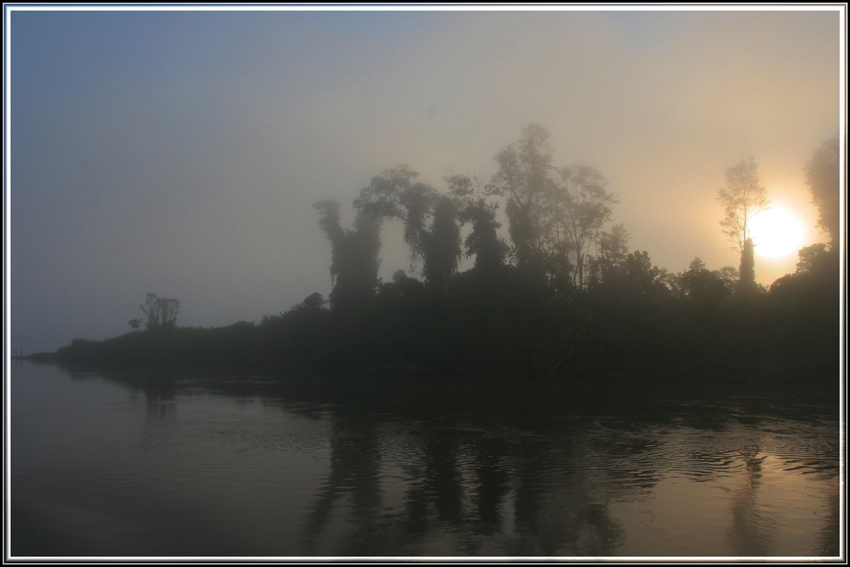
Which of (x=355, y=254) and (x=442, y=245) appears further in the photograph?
(x=355, y=254)

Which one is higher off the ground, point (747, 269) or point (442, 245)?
point (442, 245)

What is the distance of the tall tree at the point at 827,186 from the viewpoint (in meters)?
34.5

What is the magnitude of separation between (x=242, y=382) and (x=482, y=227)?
1647 cm

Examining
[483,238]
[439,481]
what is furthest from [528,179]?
[439,481]

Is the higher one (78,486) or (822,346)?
(822,346)

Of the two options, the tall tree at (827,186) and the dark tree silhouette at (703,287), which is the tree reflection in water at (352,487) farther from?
the tall tree at (827,186)

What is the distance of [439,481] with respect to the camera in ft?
31.2

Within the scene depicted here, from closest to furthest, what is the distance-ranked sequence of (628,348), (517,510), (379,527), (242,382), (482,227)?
(379,527) → (517,510) → (628,348) → (242,382) → (482,227)

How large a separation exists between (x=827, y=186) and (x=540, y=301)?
1862 cm

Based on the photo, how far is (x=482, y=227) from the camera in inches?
1428

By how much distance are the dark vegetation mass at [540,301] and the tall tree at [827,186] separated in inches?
2.9

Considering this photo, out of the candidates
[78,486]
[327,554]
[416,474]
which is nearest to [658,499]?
[416,474]

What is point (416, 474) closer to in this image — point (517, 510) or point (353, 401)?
point (517, 510)

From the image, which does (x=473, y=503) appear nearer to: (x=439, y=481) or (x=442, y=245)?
(x=439, y=481)
